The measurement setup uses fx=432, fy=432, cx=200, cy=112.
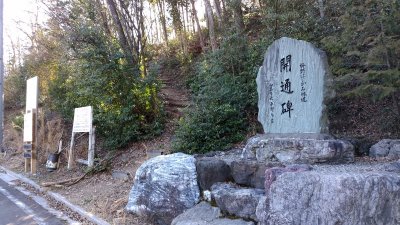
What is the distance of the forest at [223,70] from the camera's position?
9055mm

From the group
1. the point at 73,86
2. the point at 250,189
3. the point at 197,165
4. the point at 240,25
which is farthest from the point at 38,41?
the point at 250,189

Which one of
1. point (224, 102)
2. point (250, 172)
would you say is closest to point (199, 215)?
point (250, 172)

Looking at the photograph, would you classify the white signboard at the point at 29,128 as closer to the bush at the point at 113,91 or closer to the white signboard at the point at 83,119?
the bush at the point at 113,91

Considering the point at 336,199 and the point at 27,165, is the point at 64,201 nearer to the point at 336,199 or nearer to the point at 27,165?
the point at 27,165

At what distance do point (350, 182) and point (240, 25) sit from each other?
34.0ft

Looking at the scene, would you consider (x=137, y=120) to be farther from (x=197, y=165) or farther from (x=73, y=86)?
(x=197, y=165)

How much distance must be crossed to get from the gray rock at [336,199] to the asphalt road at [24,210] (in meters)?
4.34

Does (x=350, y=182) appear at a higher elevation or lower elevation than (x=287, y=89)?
lower

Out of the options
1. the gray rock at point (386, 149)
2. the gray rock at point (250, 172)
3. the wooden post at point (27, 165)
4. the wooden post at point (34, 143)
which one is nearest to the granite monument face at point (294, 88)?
the gray rock at point (250, 172)

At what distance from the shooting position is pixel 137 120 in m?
13.9

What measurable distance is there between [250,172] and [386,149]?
8.26 feet

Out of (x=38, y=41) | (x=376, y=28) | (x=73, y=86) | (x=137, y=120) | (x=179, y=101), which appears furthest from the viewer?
(x=38, y=41)

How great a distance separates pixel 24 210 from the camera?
861 cm

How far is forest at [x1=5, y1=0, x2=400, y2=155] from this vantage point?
9055 millimetres
